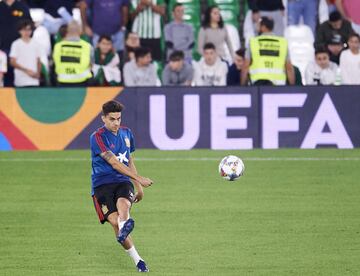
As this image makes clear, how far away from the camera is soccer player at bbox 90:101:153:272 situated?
481 inches

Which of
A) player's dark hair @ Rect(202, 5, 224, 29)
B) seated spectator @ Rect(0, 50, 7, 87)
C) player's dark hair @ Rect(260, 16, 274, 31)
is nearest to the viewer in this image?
player's dark hair @ Rect(260, 16, 274, 31)

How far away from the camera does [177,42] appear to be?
25.4 m

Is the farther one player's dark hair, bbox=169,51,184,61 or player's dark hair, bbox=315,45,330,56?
player's dark hair, bbox=315,45,330,56

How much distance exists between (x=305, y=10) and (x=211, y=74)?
10.1 feet

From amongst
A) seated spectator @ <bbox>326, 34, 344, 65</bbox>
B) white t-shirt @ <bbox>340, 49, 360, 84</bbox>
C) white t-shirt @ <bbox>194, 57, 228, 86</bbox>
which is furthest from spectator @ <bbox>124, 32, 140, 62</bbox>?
white t-shirt @ <bbox>340, 49, 360, 84</bbox>

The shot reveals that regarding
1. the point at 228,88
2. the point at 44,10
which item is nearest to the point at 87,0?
the point at 44,10

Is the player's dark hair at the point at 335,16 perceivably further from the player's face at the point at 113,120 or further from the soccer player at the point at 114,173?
the player's face at the point at 113,120

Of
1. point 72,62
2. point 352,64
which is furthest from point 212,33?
point 72,62

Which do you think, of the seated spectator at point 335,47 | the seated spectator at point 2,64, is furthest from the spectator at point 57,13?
the seated spectator at point 335,47

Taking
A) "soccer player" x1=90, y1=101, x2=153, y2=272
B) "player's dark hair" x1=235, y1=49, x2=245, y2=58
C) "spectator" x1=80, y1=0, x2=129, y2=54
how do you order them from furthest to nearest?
"spectator" x1=80, y1=0, x2=129, y2=54
"player's dark hair" x1=235, y1=49, x2=245, y2=58
"soccer player" x1=90, y1=101, x2=153, y2=272

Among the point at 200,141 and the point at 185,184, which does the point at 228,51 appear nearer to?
the point at 200,141

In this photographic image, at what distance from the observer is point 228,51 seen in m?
25.8

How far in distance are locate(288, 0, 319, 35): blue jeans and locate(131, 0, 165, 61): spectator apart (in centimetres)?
259

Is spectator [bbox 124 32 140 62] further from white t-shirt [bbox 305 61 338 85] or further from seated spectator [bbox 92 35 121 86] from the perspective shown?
white t-shirt [bbox 305 61 338 85]
